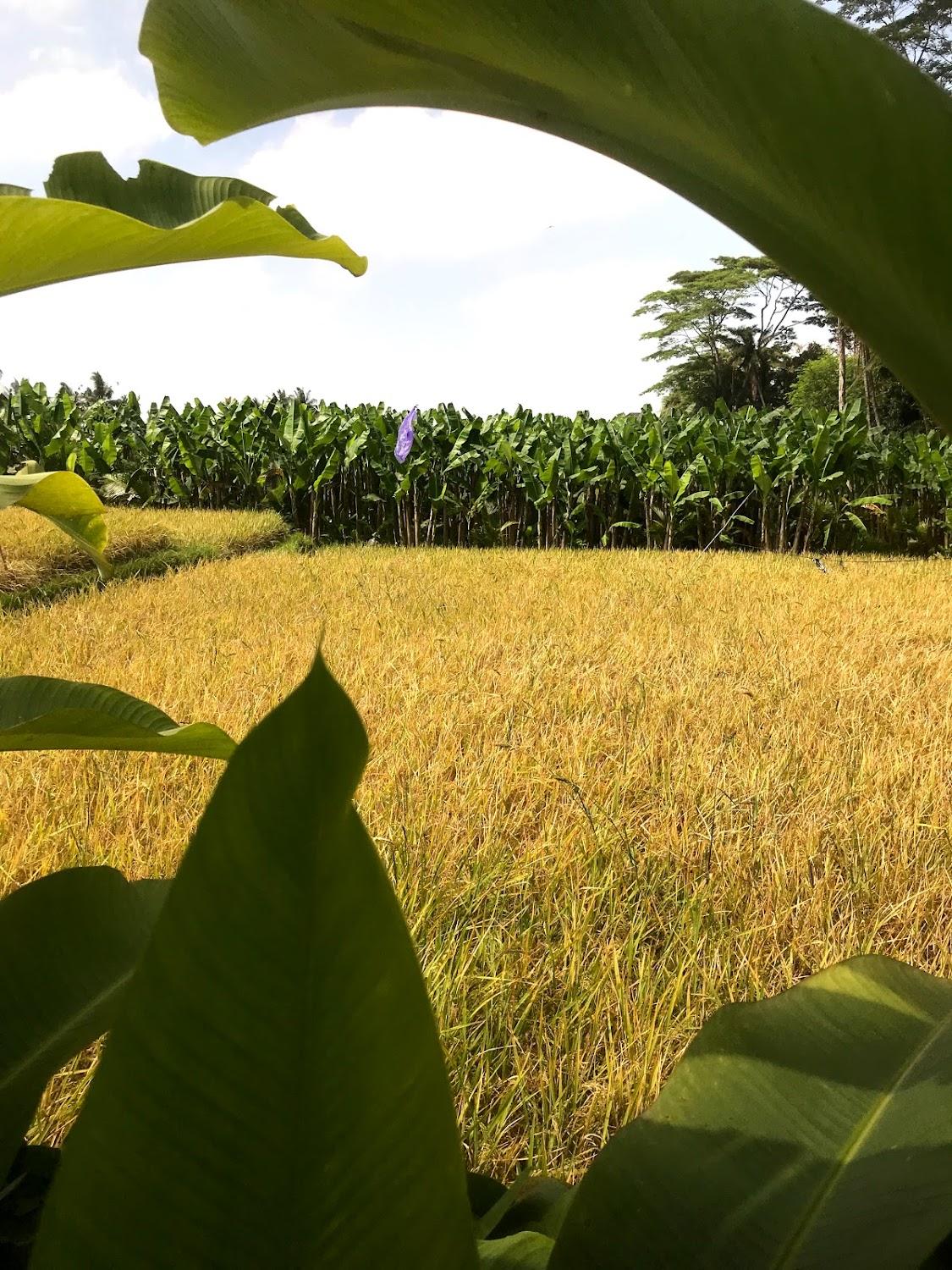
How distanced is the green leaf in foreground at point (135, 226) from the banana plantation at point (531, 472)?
806cm

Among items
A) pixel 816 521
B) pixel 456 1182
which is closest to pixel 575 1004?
pixel 456 1182

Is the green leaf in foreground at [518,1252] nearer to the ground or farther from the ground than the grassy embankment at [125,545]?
nearer to the ground

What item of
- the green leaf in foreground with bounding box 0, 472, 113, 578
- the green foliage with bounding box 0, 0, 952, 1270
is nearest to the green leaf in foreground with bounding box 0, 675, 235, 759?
the green foliage with bounding box 0, 0, 952, 1270

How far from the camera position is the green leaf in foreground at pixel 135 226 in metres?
0.41

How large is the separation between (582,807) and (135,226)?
1.42m

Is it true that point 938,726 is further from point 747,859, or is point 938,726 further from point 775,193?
point 775,193

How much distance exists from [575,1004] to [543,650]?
1.97 metres

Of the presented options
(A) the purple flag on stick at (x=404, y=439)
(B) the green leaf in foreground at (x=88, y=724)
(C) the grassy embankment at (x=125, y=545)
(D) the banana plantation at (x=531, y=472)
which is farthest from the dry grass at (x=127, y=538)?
(B) the green leaf in foreground at (x=88, y=724)

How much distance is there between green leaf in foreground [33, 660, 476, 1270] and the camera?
0.20 m

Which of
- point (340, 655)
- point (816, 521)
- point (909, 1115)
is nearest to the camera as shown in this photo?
point (909, 1115)

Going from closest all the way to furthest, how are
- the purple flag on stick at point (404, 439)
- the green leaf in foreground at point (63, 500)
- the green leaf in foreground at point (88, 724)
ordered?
the green leaf in foreground at point (88, 724), the green leaf in foreground at point (63, 500), the purple flag on stick at point (404, 439)

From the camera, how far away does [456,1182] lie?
23 cm

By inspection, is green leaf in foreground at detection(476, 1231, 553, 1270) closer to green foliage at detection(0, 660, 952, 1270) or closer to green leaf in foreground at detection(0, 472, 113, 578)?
green foliage at detection(0, 660, 952, 1270)

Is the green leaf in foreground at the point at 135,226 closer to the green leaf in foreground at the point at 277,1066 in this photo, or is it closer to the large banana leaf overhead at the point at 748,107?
the large banana leaf overhead at the point at 748,107
